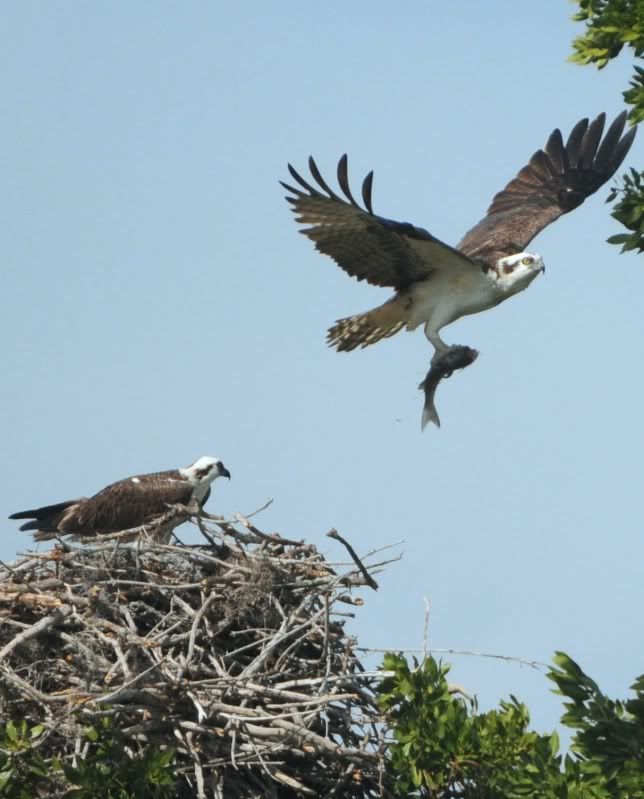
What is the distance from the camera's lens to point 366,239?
11.7m

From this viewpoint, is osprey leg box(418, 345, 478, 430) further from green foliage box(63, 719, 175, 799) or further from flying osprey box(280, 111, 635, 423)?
green foliage box(63, 719, 175, 799)

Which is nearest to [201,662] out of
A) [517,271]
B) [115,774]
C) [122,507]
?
[115,774]

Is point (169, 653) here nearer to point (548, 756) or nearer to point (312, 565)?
point (312, 565)

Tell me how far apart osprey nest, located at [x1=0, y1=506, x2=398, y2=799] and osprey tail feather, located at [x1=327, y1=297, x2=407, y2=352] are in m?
2.94

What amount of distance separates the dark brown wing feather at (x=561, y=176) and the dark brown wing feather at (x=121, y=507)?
398 centimetres

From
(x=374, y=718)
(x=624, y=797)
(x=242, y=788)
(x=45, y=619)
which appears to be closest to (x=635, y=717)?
(x=624, y=797)

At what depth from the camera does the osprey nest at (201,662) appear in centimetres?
866

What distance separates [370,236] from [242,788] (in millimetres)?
4351

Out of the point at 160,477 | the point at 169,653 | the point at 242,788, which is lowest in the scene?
the point at 242,788

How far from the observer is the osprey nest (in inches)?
341

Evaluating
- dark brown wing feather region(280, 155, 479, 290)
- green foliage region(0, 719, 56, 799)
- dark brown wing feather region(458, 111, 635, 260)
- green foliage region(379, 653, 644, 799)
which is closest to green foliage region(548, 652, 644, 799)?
green foliage region(379, 653, 644, 799)

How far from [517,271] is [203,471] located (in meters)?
2.78

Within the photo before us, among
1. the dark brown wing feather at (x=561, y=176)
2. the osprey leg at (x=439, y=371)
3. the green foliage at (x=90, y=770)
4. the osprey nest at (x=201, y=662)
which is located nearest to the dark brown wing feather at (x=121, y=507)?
the osprey nest at (x=201, y=662)

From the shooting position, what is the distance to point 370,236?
38.2 ft
